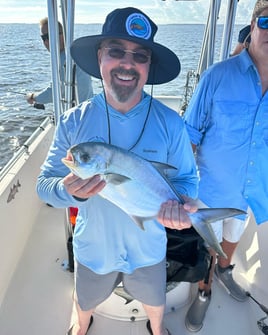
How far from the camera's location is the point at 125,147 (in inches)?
54.9

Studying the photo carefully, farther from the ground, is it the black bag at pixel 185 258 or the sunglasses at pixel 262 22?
the sunglasses at pixel 262 22

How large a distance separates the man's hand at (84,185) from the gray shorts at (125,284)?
23.6 inches

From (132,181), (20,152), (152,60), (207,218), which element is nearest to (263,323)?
(207,218)

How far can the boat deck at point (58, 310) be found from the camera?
6.60 ft

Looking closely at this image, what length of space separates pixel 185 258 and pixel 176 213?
2.61 feet

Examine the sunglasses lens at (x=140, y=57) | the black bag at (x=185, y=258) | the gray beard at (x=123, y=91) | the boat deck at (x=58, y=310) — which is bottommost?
the boat deck at (x=58, y=310)

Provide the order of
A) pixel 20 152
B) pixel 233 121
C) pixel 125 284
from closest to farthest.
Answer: pixel 125 284 < pixel 233 121 < pixel 20 152

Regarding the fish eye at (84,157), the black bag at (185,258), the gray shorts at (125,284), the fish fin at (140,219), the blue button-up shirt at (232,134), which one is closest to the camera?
the fish eye at (84,157)

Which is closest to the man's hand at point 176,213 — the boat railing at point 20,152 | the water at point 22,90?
the boat railing at point 20,152

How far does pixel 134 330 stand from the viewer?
2.00 m

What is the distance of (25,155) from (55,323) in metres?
1.45

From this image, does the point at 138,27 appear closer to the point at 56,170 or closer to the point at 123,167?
the point at 123,167

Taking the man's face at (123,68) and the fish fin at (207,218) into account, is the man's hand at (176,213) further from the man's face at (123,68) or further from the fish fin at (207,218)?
the man's face at (123,68)

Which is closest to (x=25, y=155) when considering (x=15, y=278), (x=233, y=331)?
(x=15, y=278)
